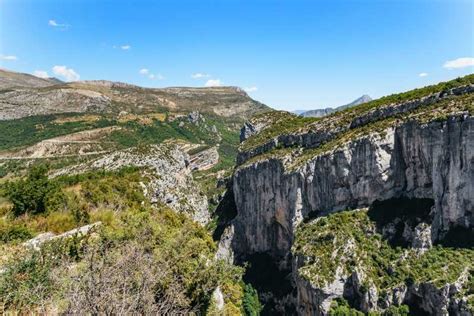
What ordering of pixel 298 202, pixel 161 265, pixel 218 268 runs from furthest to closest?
pixel 298 202 → pixel 218 268 → pixel 161 265

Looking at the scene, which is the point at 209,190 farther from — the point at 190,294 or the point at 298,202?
the point at 190,294

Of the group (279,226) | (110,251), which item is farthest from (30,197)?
(279,226)

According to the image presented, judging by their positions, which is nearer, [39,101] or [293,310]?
[293,310]

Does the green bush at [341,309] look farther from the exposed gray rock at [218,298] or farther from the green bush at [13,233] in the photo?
the green bush at [13,233]

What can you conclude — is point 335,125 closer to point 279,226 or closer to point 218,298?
point 279,226

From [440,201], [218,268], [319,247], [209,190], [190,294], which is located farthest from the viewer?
[209,190]

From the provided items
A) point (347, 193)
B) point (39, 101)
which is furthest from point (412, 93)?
point (39, 101)

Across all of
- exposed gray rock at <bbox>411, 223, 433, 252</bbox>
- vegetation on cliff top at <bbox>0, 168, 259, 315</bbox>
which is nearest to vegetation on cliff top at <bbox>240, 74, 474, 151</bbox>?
exposed gray rock at <bbox>411, 223, 433, 252</bbox>
